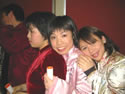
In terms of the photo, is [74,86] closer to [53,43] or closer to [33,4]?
[53,43]

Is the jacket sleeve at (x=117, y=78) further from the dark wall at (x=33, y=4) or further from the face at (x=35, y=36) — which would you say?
the dark wall at (x=33, y=4)

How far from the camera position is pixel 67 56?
2.67ft

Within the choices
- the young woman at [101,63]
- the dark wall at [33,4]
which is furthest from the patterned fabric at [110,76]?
the dark wall at [33,4]

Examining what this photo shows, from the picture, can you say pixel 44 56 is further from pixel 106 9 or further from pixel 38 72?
pixel 106 9

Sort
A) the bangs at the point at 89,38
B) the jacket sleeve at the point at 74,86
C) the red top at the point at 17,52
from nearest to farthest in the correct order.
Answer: the jacket sleeve at the point at 74,86 < the bangs at the point at 89,38 < the red top at the point at 17,52

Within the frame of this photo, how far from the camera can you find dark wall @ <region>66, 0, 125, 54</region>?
118 cm

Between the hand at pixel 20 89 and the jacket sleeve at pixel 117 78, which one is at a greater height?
the jacket sleeve at pixel 117 78

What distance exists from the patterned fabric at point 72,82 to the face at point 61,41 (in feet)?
0.14

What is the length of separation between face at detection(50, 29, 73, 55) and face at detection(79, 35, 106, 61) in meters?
0.15

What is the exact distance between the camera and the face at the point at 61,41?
2.60 feet

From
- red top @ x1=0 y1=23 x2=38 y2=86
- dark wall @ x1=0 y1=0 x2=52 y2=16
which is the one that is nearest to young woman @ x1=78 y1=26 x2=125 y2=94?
red top @ x1=0 y1=23 x2=38 y2=86

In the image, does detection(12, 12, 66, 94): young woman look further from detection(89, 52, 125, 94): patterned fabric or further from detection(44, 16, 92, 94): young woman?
detection(89, 52, 125, 94): patterned fabric

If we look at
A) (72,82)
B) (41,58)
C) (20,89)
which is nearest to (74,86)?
(72,82)

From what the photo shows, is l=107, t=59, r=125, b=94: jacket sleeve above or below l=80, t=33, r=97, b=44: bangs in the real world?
below
